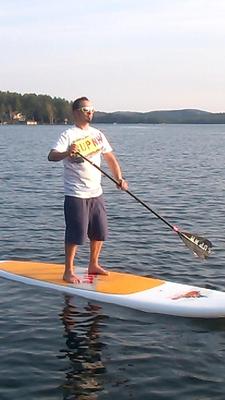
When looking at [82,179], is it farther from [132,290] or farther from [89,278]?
[132,290]

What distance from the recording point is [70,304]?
26.3 feet

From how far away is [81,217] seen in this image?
8203 mm

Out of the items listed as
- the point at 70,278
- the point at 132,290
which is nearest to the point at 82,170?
the point at 70,278

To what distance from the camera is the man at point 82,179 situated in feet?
26.4

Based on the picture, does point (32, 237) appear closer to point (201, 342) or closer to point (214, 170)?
point (201, 342)

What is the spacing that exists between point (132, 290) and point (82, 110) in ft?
7.53

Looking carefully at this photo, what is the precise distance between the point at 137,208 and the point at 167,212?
2.69ft

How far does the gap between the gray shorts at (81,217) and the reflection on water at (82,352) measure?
0.78 metres

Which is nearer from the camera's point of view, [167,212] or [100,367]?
[100,367]

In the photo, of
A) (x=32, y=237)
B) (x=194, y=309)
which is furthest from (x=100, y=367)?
(x=32, y=237)

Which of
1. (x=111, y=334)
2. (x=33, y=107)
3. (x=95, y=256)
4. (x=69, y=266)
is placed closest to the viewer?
(x=111, y=334)

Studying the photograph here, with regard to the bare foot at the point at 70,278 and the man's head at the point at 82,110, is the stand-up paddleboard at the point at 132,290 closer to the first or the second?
the bare foot at the point at 70,278

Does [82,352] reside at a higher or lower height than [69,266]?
lower

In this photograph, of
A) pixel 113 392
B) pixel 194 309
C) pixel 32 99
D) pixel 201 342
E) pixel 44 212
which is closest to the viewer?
pixel 113 392
